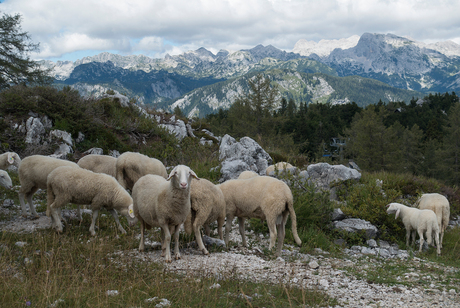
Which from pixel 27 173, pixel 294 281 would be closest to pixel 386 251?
pixel 294 281

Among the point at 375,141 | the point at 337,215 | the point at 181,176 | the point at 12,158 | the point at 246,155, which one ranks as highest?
the point at 181,176

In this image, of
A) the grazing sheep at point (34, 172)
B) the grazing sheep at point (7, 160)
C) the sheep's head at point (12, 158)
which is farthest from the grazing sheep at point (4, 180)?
the grazing sheep at point (34, 172)

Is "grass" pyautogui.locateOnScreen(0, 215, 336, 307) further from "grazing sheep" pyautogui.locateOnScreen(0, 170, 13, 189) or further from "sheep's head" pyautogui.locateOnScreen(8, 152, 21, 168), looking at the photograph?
"sheep's head" pyautogui.locateOnScreen(8, 152, 21, 168)

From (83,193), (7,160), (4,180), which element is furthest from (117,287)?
(7,160)

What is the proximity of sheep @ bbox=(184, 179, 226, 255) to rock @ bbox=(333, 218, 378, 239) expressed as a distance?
4669 mm

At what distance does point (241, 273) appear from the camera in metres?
5.42

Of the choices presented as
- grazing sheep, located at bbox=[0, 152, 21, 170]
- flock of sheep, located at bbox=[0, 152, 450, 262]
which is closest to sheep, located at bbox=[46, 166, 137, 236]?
flock of sheep, located at bbox=[0, 152, 450, 262]

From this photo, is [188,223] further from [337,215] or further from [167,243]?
[337,215]

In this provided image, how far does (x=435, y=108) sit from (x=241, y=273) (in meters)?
106

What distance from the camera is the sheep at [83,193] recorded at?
7676 mm

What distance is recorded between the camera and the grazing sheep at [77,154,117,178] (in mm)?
10711

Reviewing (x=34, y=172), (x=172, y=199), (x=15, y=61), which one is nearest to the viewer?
(x=172, y=199)

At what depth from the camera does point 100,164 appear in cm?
1093

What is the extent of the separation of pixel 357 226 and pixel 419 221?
2.01m
